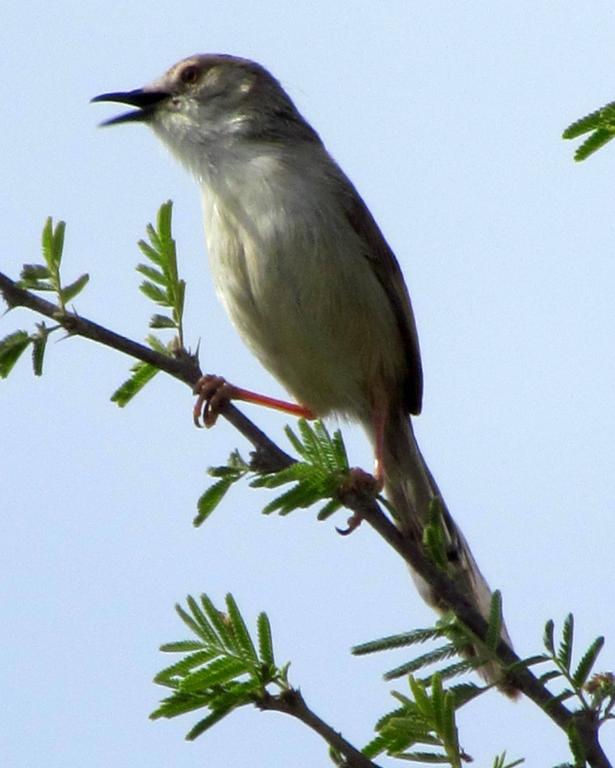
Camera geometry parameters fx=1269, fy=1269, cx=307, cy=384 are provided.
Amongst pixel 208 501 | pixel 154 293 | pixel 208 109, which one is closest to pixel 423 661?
pixel 208 501

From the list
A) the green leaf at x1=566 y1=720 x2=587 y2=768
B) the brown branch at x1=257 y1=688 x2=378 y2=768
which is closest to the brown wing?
the brown branch at x1=257 y1=688 x2=378 y2=768

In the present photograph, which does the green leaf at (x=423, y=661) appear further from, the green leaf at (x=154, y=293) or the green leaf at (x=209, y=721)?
the green leaf at (x=154, y=293)

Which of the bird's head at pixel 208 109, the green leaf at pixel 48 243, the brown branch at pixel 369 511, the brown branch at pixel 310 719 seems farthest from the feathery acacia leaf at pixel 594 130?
the bird's head at pixel 208 109

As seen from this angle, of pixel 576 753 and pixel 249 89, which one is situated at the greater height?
pixel 249 89

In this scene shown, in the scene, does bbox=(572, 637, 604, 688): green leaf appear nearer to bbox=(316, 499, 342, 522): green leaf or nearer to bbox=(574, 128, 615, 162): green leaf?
bbox=(316, 499, 342, 522): green leaf

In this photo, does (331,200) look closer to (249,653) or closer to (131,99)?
(131,99)

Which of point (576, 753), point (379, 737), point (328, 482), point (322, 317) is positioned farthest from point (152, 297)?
point (322, 317)

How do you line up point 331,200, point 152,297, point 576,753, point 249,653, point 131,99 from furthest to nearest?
point 131,99, point 331,200, point 152,297, point 249,653, point 576,753
